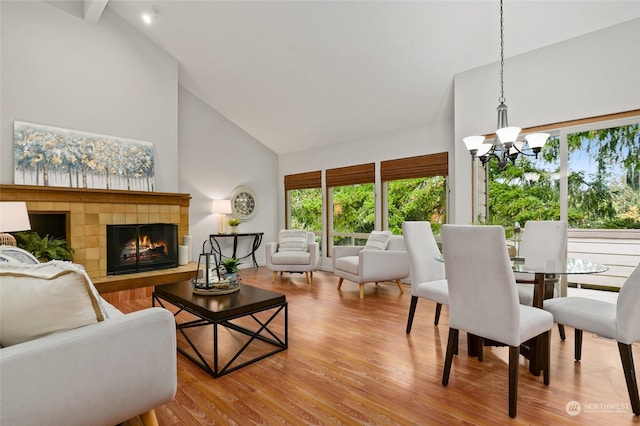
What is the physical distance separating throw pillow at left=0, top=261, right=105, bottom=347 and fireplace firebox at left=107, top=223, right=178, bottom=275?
353 cm

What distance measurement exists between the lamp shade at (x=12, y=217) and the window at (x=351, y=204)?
14.3ft

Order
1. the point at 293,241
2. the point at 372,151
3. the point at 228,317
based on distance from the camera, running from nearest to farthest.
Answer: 1. the point at 228,317
2. the point at 293,241
3. the point at 372,151

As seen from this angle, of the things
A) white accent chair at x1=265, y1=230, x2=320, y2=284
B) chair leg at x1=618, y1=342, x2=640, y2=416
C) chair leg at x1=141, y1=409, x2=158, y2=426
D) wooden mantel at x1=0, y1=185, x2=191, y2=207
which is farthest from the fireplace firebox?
chair leg at x1=618, y1=342, x2=640, y2=416

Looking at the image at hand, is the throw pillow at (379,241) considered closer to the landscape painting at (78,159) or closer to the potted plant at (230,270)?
the potted plant at (230,270)

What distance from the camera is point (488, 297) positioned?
188cm

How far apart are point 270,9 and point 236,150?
308 cm

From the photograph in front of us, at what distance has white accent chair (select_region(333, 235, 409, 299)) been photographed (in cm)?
428

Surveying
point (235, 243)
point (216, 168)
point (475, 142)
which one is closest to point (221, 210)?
point (235, 243)

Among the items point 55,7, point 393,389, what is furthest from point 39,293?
point 55,7

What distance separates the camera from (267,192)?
7051 mm

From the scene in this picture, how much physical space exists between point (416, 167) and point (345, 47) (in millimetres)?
1964

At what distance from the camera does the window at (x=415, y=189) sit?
482 cm

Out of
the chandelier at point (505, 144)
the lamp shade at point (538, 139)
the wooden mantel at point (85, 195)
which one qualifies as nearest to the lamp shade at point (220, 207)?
the wooden mantel at point (85, 195)

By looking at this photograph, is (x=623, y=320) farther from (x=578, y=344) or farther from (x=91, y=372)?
(x=91, y=372)
